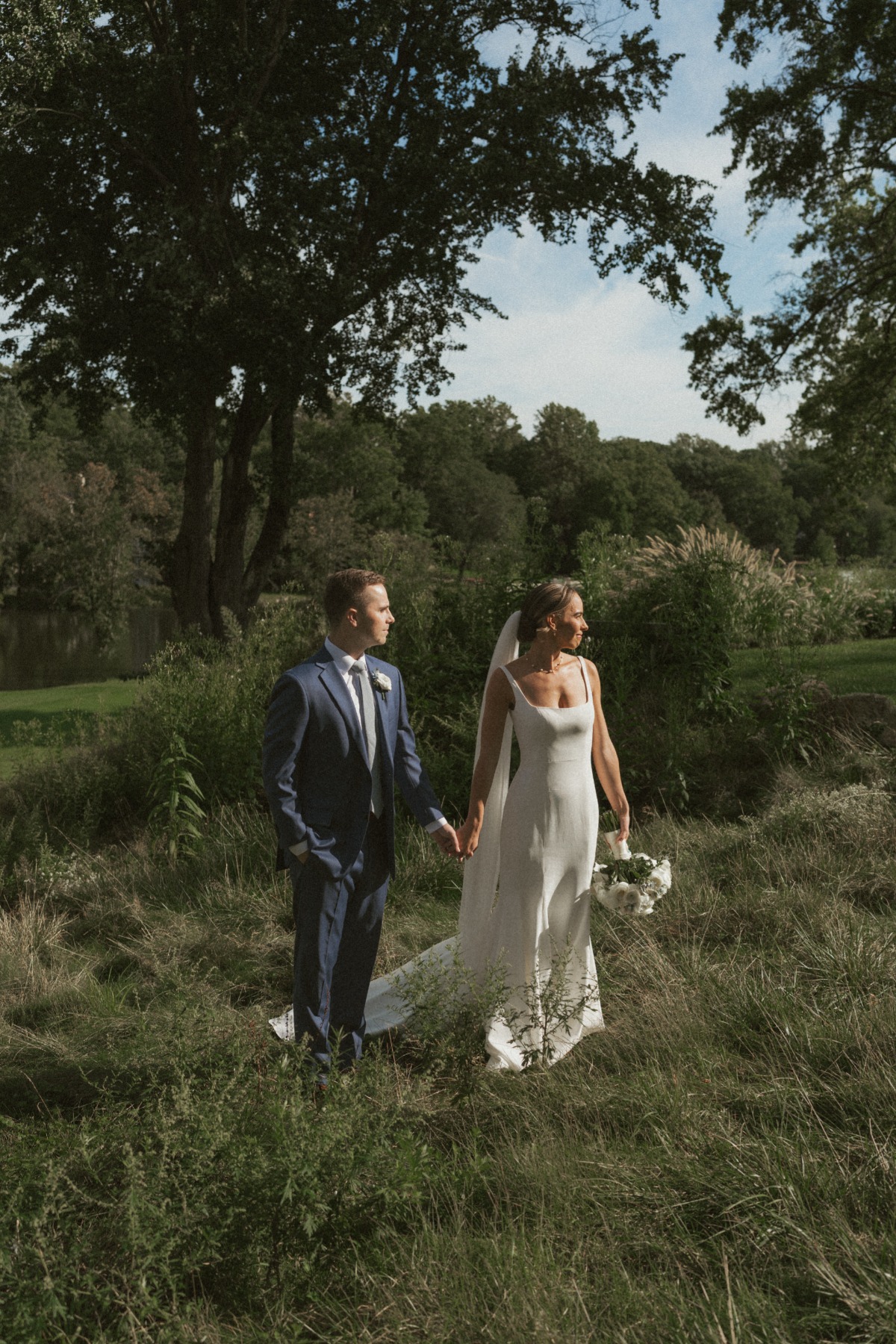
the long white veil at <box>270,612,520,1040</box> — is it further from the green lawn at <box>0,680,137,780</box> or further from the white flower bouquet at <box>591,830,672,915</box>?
the green lawn at <box>0,680,137,780</box>

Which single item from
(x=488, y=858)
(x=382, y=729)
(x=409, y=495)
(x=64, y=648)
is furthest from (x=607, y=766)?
(x=409, y=495)

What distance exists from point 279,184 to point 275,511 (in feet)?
17.8

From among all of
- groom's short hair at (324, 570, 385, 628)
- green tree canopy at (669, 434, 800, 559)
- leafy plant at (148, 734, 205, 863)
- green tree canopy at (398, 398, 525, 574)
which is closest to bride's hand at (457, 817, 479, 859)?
groom's short hair at (324, 570, 385, 628)

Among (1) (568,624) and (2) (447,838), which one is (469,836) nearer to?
(2) (447,838)

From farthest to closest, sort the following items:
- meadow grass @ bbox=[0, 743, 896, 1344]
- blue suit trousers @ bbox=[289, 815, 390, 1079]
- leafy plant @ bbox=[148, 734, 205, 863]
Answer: leafy plant @ bbox=[148, 734, 205, 863] → blue suit trousers @ bbox=[289, 815, 390, 1079] → meadow grass @ bbox=[0, 743, 896, 1344]

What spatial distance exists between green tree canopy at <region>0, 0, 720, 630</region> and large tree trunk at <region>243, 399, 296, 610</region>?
969 millimetres

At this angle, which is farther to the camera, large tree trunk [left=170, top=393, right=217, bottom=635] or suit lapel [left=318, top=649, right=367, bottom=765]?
large tree trunk [left=170, top=393, right=217, bottom=635]

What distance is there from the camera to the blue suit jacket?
13.3 ft

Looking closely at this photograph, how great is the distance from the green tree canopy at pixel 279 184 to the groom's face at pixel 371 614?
11.2m

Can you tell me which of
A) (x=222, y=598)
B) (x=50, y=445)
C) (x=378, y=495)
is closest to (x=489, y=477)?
(x=378, y=495)

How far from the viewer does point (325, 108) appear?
53.5ft

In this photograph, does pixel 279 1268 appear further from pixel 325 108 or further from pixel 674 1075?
pixel 325 108

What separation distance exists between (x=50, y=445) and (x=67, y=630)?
17.9 meters

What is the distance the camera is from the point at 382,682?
4305mm
